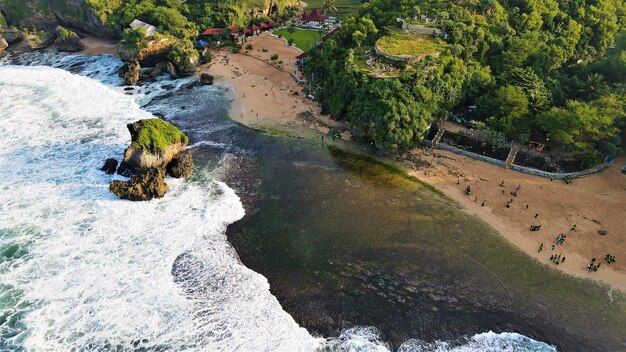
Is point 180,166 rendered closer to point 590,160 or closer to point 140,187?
point 140,187

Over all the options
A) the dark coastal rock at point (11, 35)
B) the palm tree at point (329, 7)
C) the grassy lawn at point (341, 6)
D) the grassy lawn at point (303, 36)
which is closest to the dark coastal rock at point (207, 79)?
the grassy lawn at point (303, 36)

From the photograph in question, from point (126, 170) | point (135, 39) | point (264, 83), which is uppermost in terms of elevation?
point (135, 39)

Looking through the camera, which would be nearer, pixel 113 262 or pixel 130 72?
pixel 113 262

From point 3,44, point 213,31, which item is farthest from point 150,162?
point 3,44

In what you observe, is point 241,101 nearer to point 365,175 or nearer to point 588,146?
point 365,175

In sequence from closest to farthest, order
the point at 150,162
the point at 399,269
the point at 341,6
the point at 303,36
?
the point at 399,269 < the point at 150,162 < the point at 303,36 < the point at 341,6

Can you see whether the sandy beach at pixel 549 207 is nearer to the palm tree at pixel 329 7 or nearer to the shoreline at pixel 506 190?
the shoreline at pixel 506 190

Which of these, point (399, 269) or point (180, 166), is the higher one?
point (180, 166)
